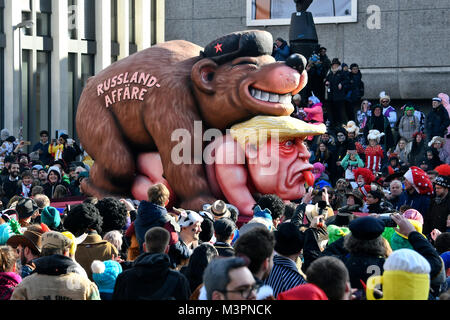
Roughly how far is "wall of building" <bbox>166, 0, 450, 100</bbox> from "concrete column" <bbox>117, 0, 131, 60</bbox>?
8177 millimetres

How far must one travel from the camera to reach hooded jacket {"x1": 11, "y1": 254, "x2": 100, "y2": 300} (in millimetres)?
4668

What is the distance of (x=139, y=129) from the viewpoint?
10.8 m

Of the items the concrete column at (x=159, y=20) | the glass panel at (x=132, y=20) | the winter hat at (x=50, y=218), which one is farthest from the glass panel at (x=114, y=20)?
the winter hat at (x=50, y=218)

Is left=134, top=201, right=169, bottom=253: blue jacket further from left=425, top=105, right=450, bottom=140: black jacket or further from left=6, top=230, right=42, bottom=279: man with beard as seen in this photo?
left=425, top=105, right=450, bottom=140: black jacket

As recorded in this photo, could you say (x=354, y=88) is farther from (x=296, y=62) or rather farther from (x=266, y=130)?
(x=266, y=130)

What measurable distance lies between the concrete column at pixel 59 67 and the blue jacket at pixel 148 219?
720 inches

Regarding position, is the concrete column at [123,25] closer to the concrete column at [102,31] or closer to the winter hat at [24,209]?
the concrete column at [102,31]

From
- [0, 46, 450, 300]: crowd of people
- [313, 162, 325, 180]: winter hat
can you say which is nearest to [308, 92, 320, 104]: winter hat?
[313, 162, 325, 180]: winter hat

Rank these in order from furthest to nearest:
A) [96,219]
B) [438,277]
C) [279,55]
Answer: [279,55]
[96,219]
[438,277]

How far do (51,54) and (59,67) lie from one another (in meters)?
0.46
